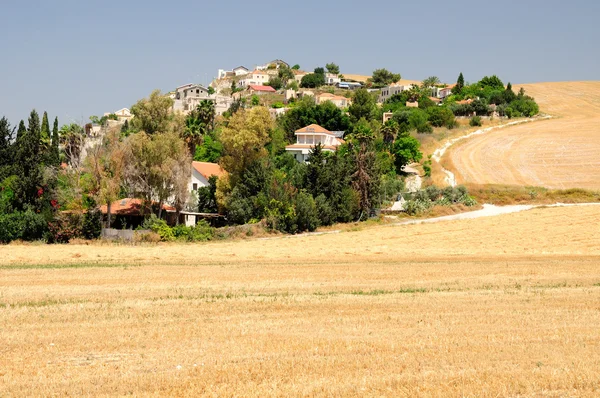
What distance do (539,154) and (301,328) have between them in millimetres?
84451

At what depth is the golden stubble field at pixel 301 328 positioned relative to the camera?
12641 mm

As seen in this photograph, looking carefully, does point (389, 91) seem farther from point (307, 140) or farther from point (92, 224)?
point (92, 224)

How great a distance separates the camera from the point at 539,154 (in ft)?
313

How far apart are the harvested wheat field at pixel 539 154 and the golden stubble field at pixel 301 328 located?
44.3 meters

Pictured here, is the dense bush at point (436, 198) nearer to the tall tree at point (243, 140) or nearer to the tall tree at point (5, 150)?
the tall tree at point (243, 140)

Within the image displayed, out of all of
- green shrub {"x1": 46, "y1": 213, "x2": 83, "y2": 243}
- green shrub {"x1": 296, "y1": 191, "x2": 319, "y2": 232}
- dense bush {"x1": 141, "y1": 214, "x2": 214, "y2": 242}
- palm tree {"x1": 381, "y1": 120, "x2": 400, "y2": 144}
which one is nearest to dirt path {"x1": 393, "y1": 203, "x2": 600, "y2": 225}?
green shrub {"x1": 296, "y1": 191, "x2": 319, "y2": 232}

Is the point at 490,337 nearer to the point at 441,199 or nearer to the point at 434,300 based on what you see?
the point at 434,300

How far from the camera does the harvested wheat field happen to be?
81.0 meters

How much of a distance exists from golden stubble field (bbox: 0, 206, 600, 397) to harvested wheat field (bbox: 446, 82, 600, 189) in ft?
145

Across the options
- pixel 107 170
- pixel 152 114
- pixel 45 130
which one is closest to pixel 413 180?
pixel 152 114

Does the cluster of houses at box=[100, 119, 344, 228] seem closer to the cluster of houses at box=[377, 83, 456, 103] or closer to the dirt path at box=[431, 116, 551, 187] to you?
the dirt path at box=[431, 116, 551, 187]

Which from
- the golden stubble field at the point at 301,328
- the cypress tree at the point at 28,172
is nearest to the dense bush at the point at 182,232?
the cypress tree at the point at 28,172

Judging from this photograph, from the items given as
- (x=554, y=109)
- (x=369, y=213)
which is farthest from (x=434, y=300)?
(x=554, y=109)

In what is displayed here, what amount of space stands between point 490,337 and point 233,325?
20.9ft
